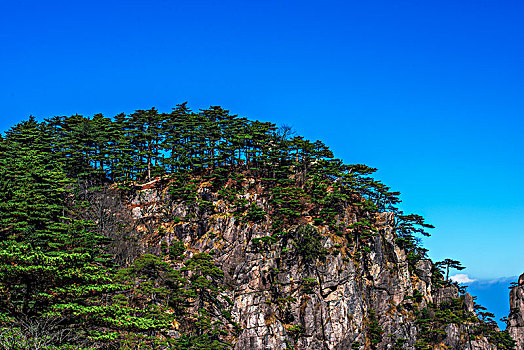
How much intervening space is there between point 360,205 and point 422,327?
1857 centimetres

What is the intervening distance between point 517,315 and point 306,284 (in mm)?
43137

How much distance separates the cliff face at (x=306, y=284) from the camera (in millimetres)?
53562

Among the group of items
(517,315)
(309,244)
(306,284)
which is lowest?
(517,315)

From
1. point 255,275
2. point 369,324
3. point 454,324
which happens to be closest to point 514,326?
point 454,324

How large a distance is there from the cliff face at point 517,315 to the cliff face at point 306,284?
38.1ft

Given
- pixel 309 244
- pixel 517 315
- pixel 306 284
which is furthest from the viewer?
pixel 517 315

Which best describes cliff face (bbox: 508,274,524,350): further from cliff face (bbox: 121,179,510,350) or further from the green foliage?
the green foliage

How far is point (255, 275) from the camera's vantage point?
56.1 meters

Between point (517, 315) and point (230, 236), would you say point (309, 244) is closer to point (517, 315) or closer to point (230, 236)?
point (230, 236)

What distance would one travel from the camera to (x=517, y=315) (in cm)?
7381

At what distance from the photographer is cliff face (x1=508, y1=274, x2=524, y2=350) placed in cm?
7238

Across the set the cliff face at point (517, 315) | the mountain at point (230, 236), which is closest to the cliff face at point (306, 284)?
the mountain at point (230, 236)

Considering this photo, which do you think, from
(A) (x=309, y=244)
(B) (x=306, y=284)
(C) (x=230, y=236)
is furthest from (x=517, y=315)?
(C) (x=230, y=236)

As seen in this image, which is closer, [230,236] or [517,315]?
[230,236]
